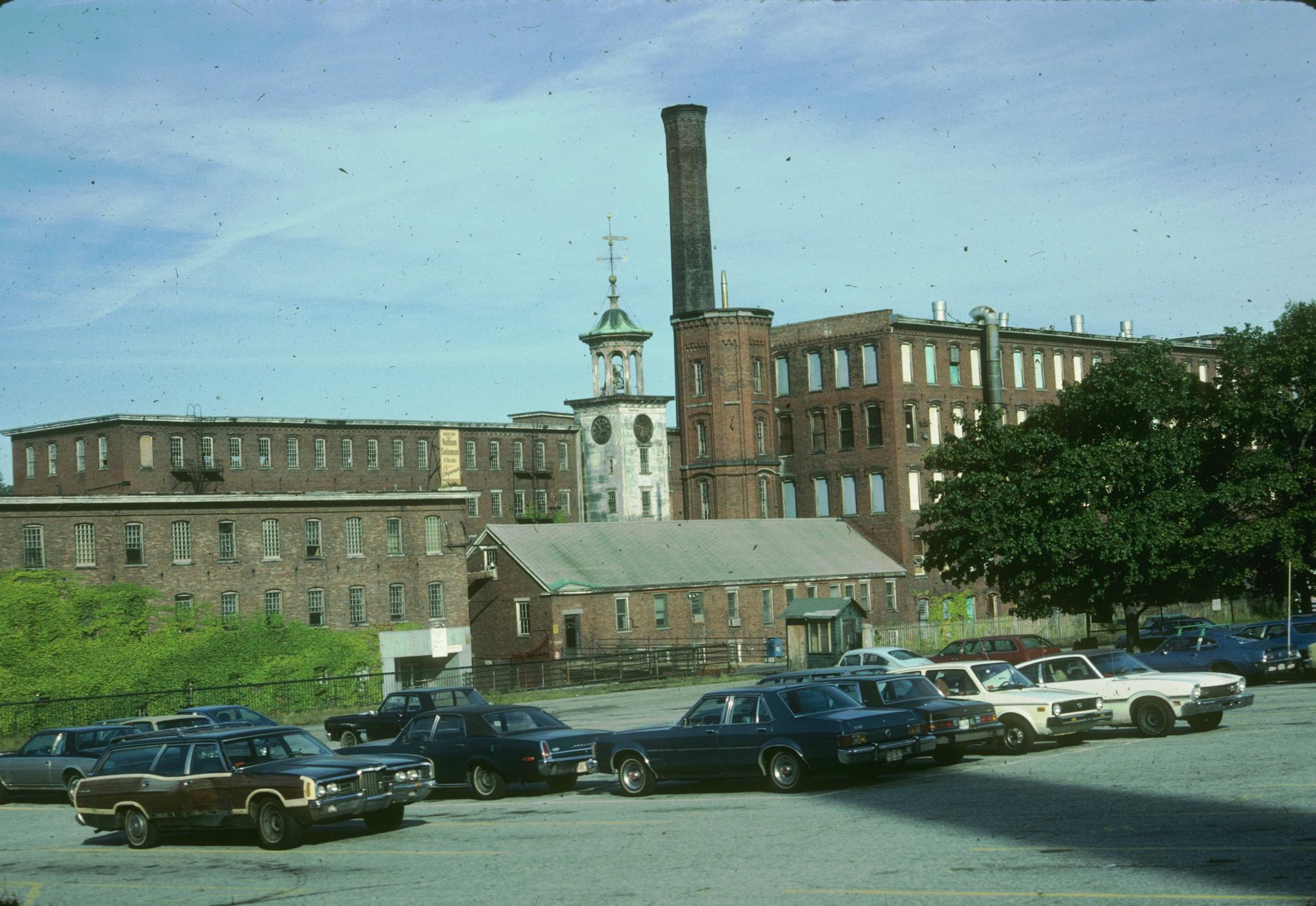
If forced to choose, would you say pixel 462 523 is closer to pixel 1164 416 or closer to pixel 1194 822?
pixel 1164 416

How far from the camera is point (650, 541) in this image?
74.7 meters

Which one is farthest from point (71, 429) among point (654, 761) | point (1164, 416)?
point (654, 761)

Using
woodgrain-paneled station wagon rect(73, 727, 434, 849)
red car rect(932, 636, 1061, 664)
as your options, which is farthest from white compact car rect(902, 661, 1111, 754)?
red car rect(932, 636, 1061, 664)

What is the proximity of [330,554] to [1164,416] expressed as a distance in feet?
121

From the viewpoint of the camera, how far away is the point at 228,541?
63500 millimetres

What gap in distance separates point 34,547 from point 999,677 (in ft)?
148

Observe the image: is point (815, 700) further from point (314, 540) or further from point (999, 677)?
point (314, 540)

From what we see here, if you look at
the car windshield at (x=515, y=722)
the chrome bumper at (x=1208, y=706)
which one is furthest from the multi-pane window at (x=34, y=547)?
the chrome bumper at (x=1208, y=706)

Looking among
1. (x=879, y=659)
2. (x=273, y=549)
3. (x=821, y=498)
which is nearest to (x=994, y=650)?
Result: (x=879, y=659)

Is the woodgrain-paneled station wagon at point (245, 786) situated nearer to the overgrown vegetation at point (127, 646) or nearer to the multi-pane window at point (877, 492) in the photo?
the overgrown vegetation at point (127, 646)

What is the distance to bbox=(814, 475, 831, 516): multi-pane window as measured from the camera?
8788cm

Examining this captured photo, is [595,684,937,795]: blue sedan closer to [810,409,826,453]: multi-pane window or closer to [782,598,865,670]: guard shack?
[782,598,865,670]: guard shack

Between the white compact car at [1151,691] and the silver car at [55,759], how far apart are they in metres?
16.8

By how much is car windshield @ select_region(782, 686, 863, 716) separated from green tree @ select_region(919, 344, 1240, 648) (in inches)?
1037
